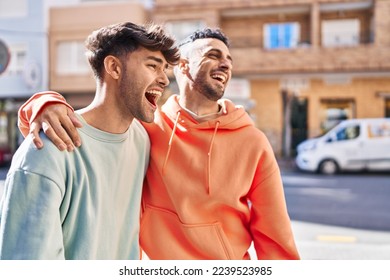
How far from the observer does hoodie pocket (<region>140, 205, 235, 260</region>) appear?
117 centimetres

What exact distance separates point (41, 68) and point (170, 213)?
4.83 meters

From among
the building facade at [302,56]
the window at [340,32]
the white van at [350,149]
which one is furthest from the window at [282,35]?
the white van at [350,149]

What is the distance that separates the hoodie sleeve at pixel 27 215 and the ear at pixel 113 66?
31 centimetres

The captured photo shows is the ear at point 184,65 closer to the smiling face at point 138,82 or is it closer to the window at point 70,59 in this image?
the smiling face at point 138,82

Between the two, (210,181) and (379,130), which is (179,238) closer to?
(210,181)

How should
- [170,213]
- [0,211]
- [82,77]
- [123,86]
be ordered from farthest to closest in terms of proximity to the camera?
[82,77], [170,213], [123,86], [0,211]

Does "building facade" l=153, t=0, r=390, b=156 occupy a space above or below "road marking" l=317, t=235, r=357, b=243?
above

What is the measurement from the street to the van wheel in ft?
1.59

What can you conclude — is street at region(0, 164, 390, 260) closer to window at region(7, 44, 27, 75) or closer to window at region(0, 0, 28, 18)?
window at region(0, 0, 28, 18)

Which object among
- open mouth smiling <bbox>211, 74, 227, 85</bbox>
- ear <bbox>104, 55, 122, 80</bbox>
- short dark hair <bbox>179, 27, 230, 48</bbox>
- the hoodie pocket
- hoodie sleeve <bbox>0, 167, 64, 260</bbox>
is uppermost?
short dark hair <bbox>179, 27, 230, 48</bbox>

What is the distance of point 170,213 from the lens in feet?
3.86

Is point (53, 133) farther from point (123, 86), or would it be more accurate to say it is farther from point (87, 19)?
point (87, 19)

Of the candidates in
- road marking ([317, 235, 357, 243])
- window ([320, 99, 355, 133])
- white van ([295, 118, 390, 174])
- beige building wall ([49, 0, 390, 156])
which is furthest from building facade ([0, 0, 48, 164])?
window ([320, 99, 355, 133])
